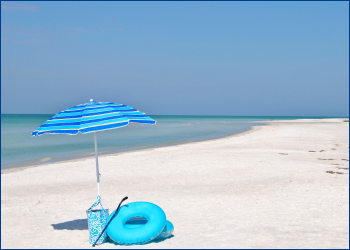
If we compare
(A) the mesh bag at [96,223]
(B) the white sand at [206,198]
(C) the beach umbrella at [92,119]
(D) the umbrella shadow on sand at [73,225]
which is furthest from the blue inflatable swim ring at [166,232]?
(C) the beach umbrella at [92,119]

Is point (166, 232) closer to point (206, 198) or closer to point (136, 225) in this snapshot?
point (136, 225)

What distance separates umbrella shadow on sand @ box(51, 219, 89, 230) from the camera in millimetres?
7695

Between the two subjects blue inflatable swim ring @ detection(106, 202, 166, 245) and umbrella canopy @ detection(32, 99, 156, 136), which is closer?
umbrella canopy @ detection(32, 99, 156, 136)

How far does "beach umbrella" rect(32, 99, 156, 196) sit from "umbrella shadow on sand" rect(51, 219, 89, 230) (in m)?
2.12

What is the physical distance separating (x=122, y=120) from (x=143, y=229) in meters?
1.80

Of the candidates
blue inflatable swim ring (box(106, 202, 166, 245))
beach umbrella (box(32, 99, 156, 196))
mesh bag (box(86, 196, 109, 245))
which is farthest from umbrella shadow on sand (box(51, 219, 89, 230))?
beach umbrella (box(32, 99, 156, 196))

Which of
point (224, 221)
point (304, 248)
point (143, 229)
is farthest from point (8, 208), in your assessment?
point (304, 248)

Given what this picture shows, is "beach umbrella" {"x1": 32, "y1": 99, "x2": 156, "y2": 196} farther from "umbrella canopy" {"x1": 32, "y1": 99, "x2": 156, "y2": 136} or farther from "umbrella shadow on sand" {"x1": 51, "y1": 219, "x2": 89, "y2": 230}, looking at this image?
"umbrella shadow on sand" {"x1": 51, "y1": 219, "x2": 89, "y2": 230}

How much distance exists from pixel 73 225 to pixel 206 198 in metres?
3.30

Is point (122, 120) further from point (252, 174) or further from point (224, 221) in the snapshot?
point (252, 174)

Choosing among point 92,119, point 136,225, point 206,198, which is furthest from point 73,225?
point 206,198

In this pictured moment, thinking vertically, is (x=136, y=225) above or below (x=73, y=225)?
above

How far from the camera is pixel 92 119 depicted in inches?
241

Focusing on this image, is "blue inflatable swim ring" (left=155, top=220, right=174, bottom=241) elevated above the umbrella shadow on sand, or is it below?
above
